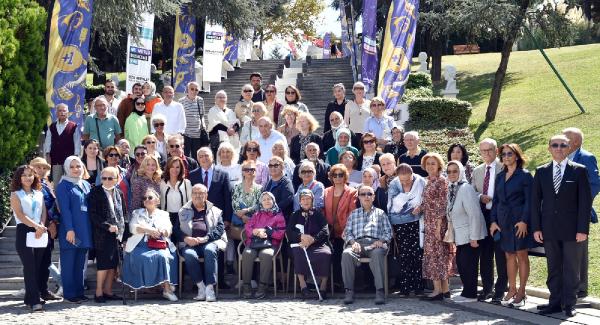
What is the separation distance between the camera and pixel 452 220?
40.3ft

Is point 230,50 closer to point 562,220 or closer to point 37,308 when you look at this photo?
point 37,308

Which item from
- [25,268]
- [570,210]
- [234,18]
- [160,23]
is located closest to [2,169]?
[25,268]

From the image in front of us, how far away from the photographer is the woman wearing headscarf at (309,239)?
12.8 meters

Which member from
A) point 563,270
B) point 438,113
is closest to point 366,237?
point 563,270

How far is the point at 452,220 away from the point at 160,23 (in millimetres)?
26727

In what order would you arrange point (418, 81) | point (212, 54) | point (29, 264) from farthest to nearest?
point (418, 81)
point (212, 54)
point (29, 264)

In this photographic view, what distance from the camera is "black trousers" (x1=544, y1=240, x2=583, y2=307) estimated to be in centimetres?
1085

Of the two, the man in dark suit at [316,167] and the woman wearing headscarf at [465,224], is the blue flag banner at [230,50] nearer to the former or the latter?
the man in dark suit at [316,167]

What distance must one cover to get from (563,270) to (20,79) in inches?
357

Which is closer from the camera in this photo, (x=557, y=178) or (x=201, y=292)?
(x=557, y=178)

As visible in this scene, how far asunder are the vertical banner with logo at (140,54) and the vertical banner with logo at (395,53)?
5.65 metres

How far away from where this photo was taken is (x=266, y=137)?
Result: 49.4 ft

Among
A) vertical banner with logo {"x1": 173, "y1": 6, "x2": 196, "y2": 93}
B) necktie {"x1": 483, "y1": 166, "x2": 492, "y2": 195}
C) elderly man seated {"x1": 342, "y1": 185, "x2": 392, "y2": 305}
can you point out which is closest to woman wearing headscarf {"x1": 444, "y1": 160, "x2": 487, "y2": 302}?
necktie {"x1": 483, "y1": 166, "x2": 492, "y2": 195}

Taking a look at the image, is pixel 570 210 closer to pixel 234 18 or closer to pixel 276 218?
pixel 276 218
